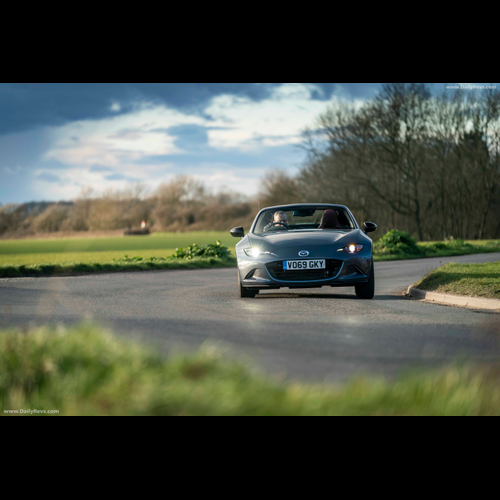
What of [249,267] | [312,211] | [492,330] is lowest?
[492,330]

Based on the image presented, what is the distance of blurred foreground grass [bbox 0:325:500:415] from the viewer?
13.9ft

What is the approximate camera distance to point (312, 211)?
37.5ft

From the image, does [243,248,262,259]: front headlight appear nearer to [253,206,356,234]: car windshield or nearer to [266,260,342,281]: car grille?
[266,260,342,281]: car grille

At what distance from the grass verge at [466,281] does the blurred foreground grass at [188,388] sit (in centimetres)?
546

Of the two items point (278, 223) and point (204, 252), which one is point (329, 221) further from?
point (204, 252)

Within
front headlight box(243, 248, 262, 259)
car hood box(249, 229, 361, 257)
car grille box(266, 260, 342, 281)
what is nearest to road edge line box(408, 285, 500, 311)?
car hood box(249, 229, 361, 257)

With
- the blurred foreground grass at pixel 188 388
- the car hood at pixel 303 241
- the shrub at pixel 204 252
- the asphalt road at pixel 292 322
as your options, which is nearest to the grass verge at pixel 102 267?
the shrub at pixel 204 252

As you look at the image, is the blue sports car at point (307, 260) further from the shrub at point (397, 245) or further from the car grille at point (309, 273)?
the shrub at point (397, 245)

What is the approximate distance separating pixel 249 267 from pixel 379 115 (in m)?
29.3

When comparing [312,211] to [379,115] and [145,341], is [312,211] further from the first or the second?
[379,115]

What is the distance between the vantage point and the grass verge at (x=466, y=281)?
10616 millimetres

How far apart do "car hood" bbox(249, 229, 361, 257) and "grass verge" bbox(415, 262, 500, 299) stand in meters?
2.25
